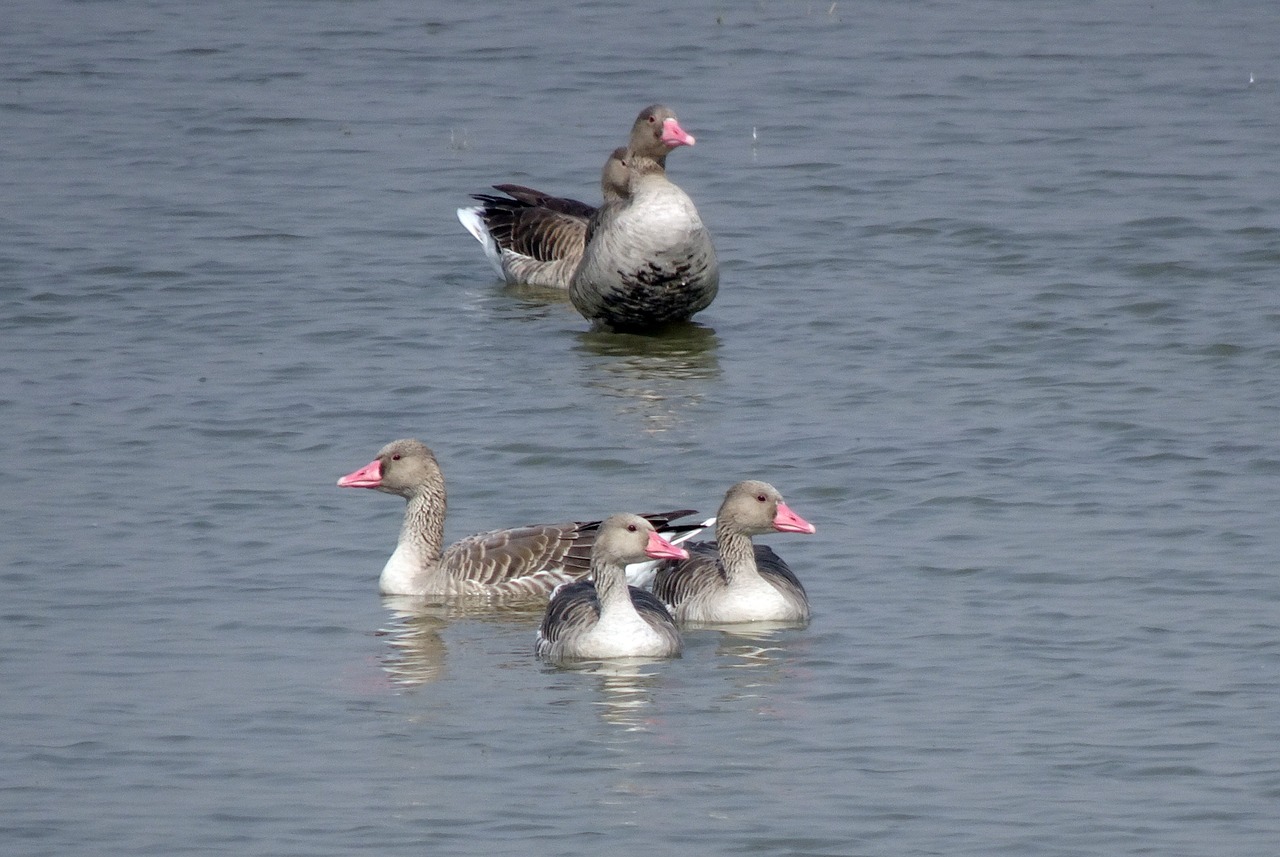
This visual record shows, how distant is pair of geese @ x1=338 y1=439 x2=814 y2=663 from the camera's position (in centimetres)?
1165

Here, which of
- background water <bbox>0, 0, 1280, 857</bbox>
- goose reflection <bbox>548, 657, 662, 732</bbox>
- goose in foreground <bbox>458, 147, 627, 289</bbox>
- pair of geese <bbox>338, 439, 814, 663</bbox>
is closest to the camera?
background water <bbox>0, 0, 1280, 857</bbox>

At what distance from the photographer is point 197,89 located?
2698 centimetres

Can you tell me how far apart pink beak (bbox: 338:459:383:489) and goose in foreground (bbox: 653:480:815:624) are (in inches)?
73.8

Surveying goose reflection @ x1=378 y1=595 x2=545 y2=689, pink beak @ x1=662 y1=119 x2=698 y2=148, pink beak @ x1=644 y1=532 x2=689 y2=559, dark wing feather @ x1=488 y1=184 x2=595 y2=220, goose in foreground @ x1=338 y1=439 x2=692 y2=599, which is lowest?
goose reflection @ x1=378 y1=595 x2=545 y2=689

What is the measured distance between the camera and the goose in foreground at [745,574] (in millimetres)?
11977

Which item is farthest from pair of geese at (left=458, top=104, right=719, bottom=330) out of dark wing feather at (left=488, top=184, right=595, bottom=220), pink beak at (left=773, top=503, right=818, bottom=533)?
pink beak at (left=773, top=503, right=818, bottom=533)

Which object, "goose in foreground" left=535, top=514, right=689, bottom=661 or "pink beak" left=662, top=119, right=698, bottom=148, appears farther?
"pink beak" left=662, top=119, right=698, bottom=148

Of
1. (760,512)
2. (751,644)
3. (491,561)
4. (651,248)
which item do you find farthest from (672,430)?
(751,644)

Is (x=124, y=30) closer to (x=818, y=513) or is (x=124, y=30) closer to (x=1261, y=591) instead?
(x=818, y=513)

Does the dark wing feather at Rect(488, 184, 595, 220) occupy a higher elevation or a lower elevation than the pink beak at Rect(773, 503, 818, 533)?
higher

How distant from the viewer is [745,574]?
12172 mm

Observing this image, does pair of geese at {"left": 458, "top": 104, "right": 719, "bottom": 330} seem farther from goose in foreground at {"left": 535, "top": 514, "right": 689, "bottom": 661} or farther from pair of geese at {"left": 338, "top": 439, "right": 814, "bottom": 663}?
goose in foreground at {"left": 535, "top": 514, "right": 689, "bottom": 661}

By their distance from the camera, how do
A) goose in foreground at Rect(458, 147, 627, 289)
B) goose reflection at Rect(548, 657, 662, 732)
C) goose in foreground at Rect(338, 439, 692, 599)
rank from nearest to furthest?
goose reflection at Rect(548, 657, 662, 732) → goose in foreground at Rect(338, 439, 692, 599) → goose in foreground at Rect(458, 147, 627, 289)

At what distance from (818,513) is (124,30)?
749 inches
